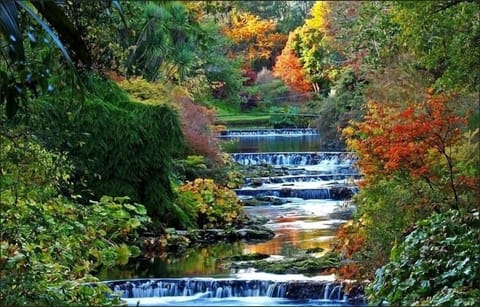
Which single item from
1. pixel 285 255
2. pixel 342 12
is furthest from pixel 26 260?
pixel 342 12

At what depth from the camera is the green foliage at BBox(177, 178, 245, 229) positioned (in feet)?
57.9

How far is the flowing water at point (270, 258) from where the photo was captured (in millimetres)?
11727

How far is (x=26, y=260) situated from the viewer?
5355 mm

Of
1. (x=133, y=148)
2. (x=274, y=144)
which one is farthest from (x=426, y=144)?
(x=274, y=144)

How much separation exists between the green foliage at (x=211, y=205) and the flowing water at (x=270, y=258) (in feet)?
2.83

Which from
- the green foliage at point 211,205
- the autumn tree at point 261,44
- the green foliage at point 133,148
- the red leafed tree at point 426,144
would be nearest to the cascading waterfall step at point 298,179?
the green foliage at point 211,205

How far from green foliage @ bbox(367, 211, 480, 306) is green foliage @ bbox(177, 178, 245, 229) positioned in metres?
9.38

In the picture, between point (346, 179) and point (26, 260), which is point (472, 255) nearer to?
point (26, 260)

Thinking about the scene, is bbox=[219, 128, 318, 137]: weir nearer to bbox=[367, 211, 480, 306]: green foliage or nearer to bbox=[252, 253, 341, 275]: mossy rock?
bbox=[252, 253, 341, 275]: mossy rock

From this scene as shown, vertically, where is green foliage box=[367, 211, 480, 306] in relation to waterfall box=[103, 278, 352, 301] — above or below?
above

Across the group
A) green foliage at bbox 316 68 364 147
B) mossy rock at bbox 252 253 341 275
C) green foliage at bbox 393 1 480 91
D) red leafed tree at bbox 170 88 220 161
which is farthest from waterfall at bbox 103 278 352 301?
green foliage at bbox 316 68 364 147

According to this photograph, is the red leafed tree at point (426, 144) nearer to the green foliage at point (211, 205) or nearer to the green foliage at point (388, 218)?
the green foliage at point (388, 218)

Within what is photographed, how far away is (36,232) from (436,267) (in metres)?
3.75

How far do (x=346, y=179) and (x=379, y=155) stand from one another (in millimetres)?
12643
